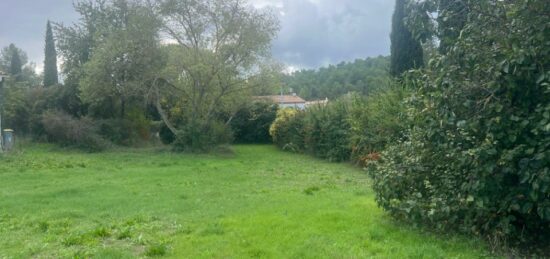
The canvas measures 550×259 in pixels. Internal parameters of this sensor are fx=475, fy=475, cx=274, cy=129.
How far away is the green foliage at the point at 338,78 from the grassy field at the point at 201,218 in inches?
928

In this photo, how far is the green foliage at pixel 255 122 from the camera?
29.2 meters

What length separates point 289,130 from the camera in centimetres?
2459

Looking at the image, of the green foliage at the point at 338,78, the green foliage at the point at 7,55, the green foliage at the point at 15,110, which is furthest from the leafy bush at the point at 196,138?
the green foliage at the point at 7,55

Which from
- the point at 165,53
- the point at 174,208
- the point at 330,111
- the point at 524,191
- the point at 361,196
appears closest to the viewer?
the point at 524,191

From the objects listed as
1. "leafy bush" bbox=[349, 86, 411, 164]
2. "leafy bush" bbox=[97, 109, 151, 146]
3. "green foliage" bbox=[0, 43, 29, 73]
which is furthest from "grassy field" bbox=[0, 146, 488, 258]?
"green foliage" bbox=[0, 43, 29, 73]

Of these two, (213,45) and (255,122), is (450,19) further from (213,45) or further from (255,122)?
(255,122)

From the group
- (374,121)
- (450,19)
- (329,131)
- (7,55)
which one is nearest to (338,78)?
(329,131)

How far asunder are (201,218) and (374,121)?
920cm

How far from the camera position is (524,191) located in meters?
4.89

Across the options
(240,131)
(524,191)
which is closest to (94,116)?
(240,131)

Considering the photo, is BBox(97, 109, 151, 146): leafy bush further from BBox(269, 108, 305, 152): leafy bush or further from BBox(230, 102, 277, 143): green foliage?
BBox(269, 108, 305, 152): leafy bush

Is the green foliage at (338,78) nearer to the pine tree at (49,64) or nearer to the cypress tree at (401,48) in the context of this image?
the cypress tree at (401,48)

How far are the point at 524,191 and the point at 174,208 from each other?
5.52 meters

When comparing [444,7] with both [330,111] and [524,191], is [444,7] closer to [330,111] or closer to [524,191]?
[524,191]
